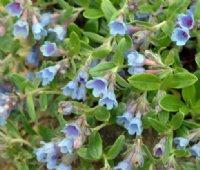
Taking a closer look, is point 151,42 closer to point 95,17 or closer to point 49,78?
point 95,17

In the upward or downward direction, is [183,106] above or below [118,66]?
below

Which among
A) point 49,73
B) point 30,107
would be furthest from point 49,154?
point 49,73

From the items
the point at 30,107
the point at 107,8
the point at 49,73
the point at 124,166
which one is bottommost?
the point at 124,166

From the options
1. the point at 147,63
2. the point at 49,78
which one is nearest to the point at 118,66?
the point at 147,63

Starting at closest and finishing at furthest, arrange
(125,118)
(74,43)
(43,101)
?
(125,118) < (74,43) < (43,101)

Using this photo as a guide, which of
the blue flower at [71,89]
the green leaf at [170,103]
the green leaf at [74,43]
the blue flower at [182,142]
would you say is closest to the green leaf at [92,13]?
the green leaf at [74,43]

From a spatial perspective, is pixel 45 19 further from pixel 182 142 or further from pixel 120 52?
pixel 182 142

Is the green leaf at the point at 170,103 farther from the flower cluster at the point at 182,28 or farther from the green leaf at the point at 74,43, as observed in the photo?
the green leaf at the point at 74,43

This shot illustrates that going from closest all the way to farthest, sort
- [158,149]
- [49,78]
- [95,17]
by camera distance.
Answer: [158,149]
[49,78]
[95,17]
